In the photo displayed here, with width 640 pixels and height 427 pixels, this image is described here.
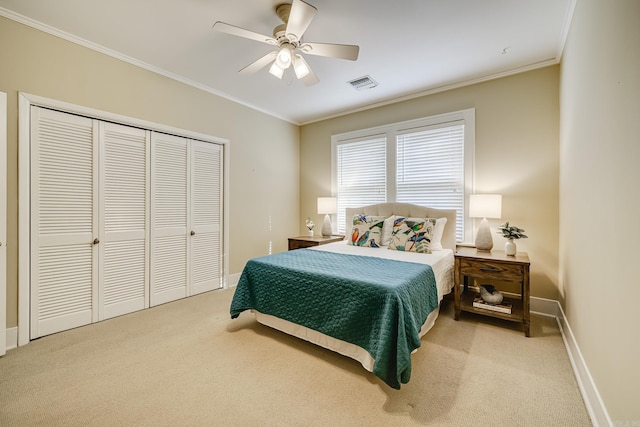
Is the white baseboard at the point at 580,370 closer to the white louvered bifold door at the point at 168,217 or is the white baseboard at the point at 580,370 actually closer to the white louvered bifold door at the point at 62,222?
the white louvered bifold door at the point at 168,217

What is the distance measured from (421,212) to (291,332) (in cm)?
229

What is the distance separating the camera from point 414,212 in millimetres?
3676

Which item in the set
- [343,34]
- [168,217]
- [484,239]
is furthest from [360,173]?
[168,217]

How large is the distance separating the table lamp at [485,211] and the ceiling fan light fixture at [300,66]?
2.25 m

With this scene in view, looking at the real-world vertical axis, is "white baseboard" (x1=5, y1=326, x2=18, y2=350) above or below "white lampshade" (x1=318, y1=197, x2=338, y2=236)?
below

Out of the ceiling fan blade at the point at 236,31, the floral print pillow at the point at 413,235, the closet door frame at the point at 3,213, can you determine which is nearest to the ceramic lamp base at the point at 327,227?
the floral print pillow at the point at 413,235

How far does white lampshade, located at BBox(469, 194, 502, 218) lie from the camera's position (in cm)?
295

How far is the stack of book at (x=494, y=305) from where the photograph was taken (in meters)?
2.63

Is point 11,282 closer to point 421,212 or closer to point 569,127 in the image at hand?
point 421,212

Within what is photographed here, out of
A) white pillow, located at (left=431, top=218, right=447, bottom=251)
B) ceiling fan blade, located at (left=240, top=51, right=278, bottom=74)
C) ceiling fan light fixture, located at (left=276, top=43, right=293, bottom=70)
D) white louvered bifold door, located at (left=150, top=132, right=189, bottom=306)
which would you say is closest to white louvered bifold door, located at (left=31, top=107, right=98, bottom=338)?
white louvered bifold door, located at (left=150, top=132, right=189, bottom=306)

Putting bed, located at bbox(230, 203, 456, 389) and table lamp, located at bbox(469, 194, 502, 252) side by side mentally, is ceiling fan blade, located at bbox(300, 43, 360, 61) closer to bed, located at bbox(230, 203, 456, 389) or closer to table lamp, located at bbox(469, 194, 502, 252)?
bed, located at bbox(230, 203, 456, 389)

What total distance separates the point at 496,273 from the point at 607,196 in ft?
4.68

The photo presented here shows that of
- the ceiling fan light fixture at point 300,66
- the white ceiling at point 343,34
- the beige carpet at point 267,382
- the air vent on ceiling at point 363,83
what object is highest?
the air vent on ceiling at point 363,83

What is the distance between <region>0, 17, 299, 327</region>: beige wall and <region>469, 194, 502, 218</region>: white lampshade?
121 inches
